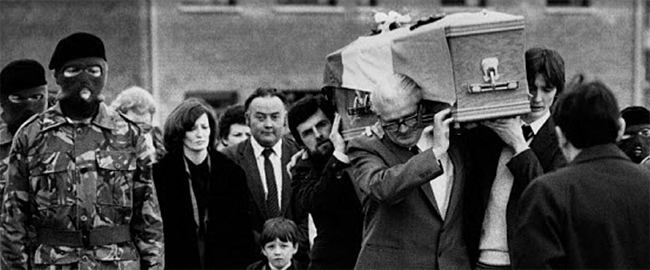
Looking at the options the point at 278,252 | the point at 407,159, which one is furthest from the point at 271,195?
the point at 407,159

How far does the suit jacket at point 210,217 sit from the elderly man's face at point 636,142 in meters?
2.69

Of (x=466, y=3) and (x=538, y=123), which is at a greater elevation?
(x=466, y=3)

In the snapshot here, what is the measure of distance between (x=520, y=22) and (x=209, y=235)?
356 centimetres

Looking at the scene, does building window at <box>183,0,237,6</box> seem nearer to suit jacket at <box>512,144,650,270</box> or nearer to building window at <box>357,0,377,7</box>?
building window at <box>357,0,377,7</box>

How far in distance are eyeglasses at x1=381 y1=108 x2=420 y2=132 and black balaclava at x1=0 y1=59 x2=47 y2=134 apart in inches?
134

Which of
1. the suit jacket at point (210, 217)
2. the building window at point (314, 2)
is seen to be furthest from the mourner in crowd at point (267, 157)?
the building window at point (314, 2)

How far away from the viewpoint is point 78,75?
7934mm

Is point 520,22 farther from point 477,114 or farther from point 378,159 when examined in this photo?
point 378,159

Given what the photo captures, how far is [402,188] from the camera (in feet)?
21.8

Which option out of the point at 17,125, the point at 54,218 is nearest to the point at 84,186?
the point at 54,218

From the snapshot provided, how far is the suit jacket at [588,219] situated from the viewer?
19.1ft

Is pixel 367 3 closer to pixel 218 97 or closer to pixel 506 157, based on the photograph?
pixel 218 97

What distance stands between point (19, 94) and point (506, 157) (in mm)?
3907

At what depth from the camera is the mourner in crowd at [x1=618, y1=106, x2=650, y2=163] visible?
8.48m
